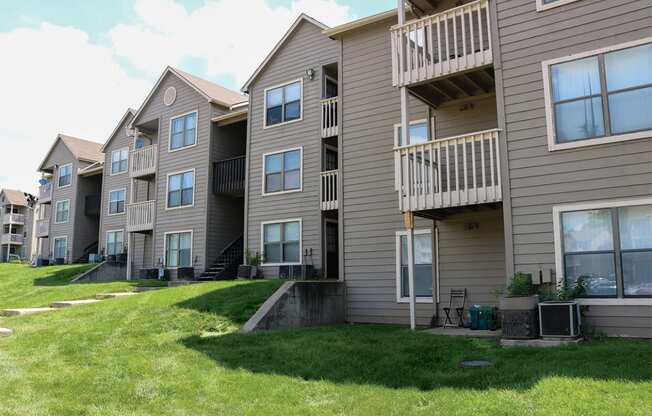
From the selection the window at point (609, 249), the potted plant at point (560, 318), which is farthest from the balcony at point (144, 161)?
the potted plant at point (560, 318)

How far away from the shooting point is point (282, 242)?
56.5ft

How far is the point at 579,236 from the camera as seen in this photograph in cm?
895

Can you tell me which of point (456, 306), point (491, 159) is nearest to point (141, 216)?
point (456, 306)

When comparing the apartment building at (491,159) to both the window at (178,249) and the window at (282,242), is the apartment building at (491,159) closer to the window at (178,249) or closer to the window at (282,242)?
the window at (282,242)

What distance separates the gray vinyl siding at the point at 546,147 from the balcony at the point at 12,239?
69.1 m

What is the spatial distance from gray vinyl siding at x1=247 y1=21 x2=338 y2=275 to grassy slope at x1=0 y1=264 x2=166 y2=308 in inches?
212

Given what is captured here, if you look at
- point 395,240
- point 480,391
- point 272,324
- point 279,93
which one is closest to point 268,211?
point 279,93

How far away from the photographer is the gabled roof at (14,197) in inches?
2584

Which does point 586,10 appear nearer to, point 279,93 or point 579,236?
point 579,236

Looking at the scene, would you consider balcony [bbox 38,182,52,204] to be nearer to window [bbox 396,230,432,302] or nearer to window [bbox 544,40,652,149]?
window [bbox 396,230,432,302]

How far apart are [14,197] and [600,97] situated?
72.9 m

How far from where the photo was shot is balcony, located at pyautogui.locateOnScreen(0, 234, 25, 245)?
210ft

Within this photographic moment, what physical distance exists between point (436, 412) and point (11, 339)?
8.55 meters

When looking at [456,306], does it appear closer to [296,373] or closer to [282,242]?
[296,373]
